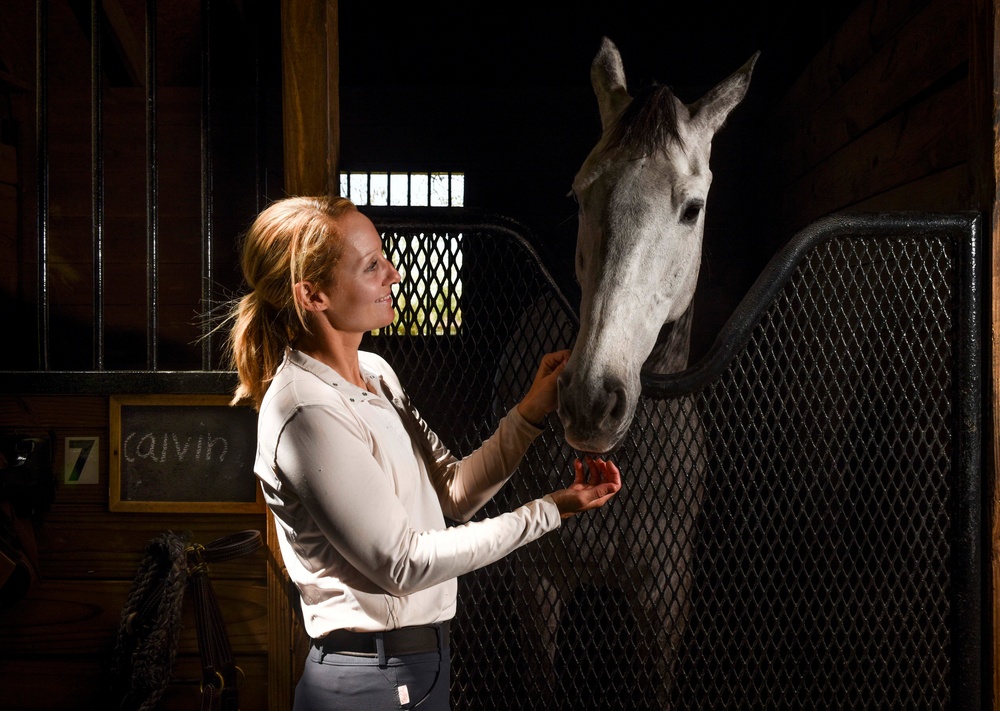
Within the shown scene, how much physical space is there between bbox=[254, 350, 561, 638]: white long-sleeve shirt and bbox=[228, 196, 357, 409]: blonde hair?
2.5 inches

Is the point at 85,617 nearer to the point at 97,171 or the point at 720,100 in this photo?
the point at 97,171

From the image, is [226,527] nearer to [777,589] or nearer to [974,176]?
[777,589]

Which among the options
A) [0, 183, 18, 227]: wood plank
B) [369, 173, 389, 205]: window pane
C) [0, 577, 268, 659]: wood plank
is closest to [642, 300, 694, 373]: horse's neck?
[0, 577, 268, 659]: wood plank

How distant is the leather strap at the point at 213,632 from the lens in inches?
41.7

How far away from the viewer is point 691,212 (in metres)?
1.13

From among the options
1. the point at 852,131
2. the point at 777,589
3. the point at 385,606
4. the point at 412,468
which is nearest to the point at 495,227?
the point at 412,468

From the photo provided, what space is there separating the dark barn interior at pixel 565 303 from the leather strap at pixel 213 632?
0.29 ft

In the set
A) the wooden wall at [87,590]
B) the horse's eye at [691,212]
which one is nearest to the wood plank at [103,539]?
the wooden wall at [87,590]

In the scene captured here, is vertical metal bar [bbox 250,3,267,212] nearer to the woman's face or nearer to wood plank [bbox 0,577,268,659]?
the woman's face

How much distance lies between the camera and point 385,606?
90 cm

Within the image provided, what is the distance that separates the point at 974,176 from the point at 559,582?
3.67ft

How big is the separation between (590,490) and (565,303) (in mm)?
348

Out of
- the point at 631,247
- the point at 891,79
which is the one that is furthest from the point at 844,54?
the point at 631,247

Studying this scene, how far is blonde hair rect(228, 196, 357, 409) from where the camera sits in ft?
3.10
